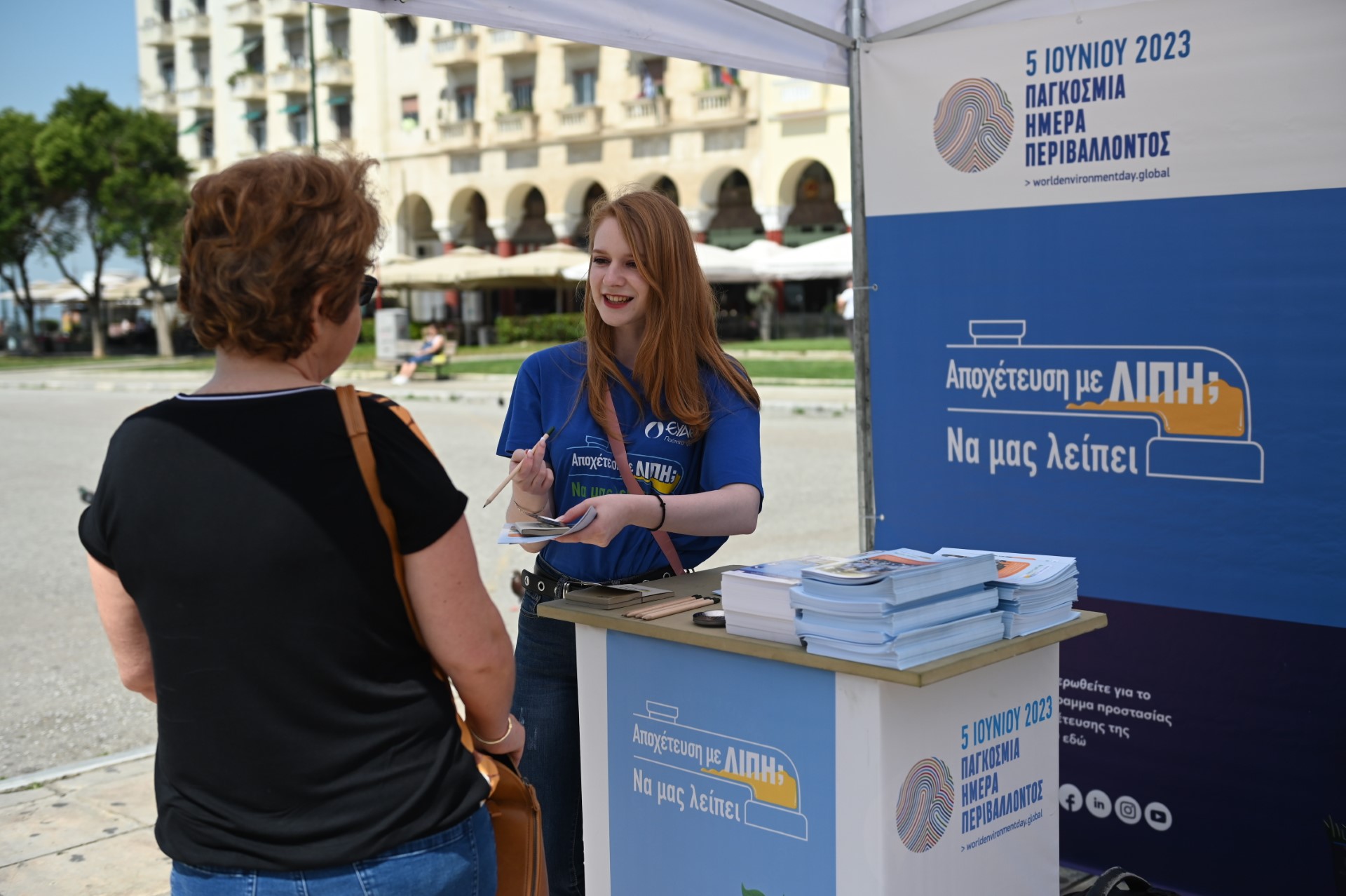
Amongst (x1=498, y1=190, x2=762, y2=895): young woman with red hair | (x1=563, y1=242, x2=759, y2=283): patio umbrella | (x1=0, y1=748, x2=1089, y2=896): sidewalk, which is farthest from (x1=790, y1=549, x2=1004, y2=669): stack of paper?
(x1=563, y1=242, x2=759, y2=283): patio umbrella

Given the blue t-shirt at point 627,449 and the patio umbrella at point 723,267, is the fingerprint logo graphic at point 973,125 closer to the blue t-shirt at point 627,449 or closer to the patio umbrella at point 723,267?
the blue t-shirt at point 627,449

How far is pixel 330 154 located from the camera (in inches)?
76.9

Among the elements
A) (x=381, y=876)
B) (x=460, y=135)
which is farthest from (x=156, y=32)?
(x=381, y=876)

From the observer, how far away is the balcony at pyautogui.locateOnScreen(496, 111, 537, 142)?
4500 centimetres

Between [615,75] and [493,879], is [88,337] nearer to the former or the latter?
[615,75]

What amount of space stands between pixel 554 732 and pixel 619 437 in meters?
0.74

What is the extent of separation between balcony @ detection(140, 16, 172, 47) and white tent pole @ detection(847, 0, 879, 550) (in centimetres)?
6193

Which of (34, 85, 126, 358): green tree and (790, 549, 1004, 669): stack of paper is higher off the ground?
(34, 85, 126, 358): green tree

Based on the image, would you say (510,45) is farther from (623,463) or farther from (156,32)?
(623,463)

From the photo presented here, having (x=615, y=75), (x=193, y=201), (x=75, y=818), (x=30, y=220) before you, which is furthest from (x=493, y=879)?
(x=30, y=220)

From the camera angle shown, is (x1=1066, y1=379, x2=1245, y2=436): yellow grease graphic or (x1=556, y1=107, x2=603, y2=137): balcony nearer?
(x1=1066, y1=379, x2=1245, y2=436): yellow grease graphic

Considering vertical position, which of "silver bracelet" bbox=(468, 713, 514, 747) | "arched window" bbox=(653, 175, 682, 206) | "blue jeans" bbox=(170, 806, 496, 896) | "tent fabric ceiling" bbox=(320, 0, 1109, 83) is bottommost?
"blue jeans" bbox=(170, 806, 496, 896)

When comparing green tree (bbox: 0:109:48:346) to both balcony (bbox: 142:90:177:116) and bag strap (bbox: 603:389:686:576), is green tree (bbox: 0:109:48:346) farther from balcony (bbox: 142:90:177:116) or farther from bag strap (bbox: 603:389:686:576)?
bag strap (bbox: 603:389:686:576)

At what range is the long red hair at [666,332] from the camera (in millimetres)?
2959
